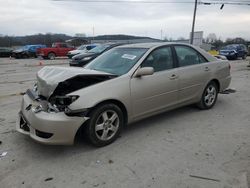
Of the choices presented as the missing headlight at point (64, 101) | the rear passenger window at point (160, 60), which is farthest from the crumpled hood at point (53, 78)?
the rear passenger window at point (160, 60)

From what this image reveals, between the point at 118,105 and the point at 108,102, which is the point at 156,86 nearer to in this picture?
the point at 118,105

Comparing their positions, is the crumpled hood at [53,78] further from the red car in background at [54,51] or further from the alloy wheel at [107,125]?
the red car in background at [54,51]

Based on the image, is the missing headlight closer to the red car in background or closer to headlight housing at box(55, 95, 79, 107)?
headlight housing at box(55, 95, 79, 107)

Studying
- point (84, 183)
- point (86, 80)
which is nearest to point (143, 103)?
point (86, 80)

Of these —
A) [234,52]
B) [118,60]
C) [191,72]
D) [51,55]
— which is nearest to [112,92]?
[118,60]

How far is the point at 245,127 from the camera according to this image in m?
5.04

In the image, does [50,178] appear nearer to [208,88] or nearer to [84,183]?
[84,183]

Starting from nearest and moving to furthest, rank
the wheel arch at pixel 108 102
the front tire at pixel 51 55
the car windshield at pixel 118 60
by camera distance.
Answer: the wheel arch at pixel 108 102, the car windshield at pixel 118 60, the front tire at pixel 51 55

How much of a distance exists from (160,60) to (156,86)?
0.60m

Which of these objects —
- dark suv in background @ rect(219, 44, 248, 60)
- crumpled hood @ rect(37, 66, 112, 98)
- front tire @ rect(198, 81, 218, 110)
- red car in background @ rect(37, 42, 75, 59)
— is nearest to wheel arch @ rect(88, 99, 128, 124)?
crumpled hood @ rect(37, 66, 112, 98)

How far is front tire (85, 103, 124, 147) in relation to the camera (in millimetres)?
4027

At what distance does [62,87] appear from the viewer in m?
4.14

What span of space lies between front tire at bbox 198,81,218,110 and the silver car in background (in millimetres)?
48

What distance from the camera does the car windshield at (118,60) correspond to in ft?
15.7
